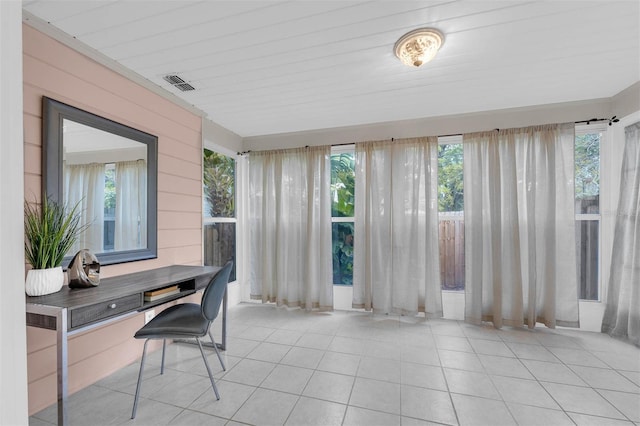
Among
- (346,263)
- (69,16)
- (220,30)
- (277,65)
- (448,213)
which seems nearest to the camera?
(69,16)

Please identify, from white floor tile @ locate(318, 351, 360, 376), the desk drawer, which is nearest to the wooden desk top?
the desk drawer

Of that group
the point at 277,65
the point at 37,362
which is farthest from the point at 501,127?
the point at 37,362

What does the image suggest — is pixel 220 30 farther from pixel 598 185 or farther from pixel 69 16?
pixel 598 185

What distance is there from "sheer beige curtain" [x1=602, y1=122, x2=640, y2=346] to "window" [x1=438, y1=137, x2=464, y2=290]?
130cm

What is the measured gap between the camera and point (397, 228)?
317cm

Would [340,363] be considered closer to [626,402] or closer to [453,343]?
[453,343]

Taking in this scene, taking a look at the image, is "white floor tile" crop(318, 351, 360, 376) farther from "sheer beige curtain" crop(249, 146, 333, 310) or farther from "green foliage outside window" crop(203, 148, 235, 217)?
"green foliage outside window" crop(203, 148, 235, 217)

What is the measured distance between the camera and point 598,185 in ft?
9.32

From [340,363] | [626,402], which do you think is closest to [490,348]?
[626,402]

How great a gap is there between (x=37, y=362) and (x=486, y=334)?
354 cm

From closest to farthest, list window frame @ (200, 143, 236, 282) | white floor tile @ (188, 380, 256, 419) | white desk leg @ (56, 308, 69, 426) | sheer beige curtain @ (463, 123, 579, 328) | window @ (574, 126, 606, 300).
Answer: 1. white desk leg @ (56, 308, 69, 426)
2. white floor tile @ (188, 380, 256, 419)
3. sheer beige curtain @ (463, 123, 579, 328)
4. window @ (574, 126, 606, 300)
5. window frame @ (200, 143, 236, 282)

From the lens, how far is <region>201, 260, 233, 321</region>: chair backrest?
5.82 feet

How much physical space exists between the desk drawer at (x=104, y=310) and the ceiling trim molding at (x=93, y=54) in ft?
5.40

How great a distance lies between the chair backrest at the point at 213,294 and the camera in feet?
5.82
